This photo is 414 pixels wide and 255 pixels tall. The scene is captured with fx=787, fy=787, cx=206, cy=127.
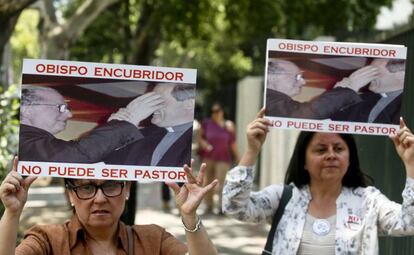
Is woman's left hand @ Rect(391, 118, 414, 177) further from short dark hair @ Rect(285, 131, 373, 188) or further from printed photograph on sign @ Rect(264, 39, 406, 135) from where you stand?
short dark hair @ Rect(285, 131, 373, 188)

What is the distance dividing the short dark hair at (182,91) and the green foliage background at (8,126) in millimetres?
4429

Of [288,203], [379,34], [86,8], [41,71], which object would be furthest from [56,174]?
[86,8]

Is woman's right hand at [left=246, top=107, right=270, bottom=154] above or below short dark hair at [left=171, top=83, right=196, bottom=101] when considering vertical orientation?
below

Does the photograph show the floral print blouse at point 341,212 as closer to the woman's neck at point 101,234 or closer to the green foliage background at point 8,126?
the woman's neck at point 101,234

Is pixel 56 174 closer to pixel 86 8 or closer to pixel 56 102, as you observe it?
pixel 56 102

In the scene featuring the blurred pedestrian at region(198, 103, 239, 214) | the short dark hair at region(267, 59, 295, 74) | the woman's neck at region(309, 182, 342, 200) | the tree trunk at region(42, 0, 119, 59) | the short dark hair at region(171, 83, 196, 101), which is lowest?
the woman's neck at region(309, 182, 342, 200)

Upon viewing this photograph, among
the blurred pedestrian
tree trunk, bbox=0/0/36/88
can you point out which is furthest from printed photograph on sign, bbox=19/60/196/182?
the blurred pedestrian

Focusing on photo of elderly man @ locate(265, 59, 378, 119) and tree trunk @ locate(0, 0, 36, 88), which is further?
tree trunk @ locate(0, 0, 36, 88)

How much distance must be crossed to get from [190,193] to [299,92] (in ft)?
3.08

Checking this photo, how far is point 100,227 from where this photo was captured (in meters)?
3.31

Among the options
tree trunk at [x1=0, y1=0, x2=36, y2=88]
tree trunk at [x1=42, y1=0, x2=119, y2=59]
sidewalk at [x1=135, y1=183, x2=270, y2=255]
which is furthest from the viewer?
tree trunk at [x1=42, y1=0, x2=119, y2=59]

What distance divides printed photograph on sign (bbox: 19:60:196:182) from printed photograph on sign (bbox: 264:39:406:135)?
580 mm

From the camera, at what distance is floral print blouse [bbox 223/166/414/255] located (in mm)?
3773

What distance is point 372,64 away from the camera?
13.0ft
